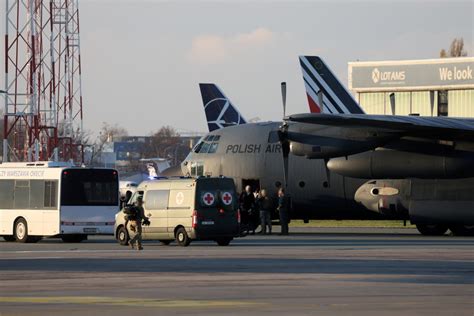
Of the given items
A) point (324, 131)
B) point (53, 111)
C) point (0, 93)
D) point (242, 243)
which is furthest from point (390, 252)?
point (53, 111)

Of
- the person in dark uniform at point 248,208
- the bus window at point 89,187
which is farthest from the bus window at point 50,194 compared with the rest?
the person in dark uniform at point 248,208

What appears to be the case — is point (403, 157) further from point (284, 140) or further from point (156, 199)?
point (156, 199)

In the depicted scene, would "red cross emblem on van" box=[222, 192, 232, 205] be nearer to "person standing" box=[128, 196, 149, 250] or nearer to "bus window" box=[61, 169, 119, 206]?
"person standing" box=[128, 196, 149, 250]

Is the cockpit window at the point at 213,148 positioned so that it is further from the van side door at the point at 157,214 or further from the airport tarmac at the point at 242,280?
the airport tarmac at the point at 242,280

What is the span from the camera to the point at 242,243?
3488 centimetres

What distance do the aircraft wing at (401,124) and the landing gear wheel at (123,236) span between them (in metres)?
6.22

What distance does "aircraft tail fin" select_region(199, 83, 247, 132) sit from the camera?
68.6m

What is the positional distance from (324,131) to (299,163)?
3797 millimetres

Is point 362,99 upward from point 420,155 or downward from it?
upward

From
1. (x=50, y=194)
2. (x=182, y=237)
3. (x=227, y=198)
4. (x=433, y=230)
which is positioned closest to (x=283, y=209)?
(x=433, y=230)

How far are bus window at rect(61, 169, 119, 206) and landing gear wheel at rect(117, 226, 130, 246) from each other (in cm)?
327

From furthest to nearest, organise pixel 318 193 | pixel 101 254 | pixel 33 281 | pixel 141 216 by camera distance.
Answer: pixel 318 193, pixel 141 216, pixel 101 254, pixel 33 281

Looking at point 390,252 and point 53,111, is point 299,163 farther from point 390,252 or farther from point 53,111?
point 53,111

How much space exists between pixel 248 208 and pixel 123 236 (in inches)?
295
